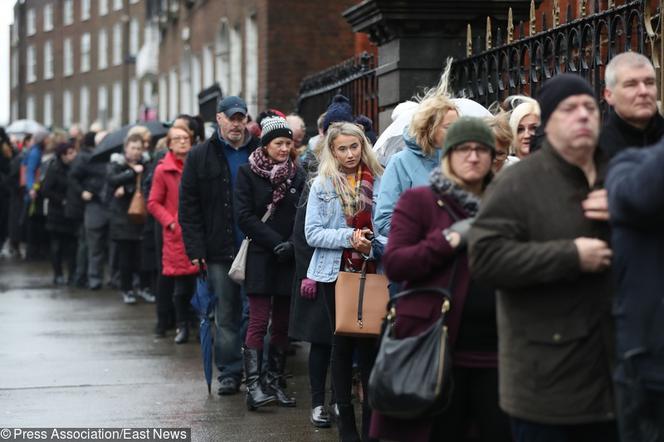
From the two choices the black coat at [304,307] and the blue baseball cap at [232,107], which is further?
the blue baseball cap at [232,107]

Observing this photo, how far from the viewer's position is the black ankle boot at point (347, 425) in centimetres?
789

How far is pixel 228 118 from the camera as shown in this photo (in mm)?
10117

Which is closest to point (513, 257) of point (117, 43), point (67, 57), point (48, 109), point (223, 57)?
point (223, 57)

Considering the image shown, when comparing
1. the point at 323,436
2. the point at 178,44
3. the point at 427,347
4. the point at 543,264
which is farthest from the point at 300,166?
the point at 178,44

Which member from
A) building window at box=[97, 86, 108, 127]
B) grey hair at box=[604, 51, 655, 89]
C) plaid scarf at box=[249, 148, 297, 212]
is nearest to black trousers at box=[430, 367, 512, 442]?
grey hair at box=[604, 51, 655, 89]

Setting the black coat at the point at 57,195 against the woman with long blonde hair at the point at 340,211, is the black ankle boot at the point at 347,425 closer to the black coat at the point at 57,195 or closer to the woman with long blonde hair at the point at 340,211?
the woman with long blonde hair at the point at 340,211

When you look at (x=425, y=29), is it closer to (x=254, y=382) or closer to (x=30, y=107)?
(x=254, y=382)

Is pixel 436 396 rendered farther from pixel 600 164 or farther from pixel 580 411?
pixel 600 164

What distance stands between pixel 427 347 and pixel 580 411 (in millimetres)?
816

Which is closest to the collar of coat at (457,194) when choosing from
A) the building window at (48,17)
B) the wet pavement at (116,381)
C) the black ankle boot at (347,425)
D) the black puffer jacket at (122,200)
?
the black ankle boot at (347,425)

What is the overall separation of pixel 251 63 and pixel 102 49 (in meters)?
38.7

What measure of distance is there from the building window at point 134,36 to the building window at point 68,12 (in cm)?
1407

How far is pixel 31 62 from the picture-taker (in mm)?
79688

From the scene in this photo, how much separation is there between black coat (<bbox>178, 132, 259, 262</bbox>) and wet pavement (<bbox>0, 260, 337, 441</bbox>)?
39.6 inches
